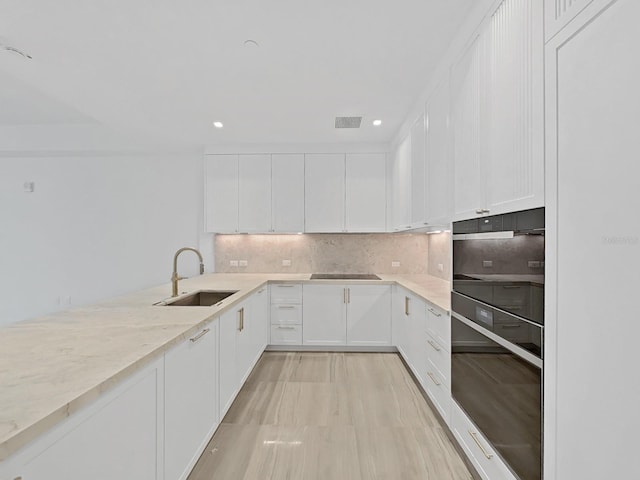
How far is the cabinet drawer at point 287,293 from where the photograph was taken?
12.1ft

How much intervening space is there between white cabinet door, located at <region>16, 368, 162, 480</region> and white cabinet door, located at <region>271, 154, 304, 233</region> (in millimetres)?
2842

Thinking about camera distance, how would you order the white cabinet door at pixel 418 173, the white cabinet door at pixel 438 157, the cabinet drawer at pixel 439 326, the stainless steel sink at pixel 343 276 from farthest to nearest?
1. the stainless steel sink at pixel 343 276
2. the white cabinet door at pixel 418 173
3. the white cabinet door at pixel 438 157
4. the cabinet drawer at pixel 439 326

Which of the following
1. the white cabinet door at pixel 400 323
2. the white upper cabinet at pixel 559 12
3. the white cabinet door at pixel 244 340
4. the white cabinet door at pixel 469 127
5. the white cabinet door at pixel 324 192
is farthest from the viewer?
the white cabinet door at pixel 324 192

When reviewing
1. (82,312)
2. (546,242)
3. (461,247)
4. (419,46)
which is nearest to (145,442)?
(82,312)

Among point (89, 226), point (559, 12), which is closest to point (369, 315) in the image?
point (559, 12)

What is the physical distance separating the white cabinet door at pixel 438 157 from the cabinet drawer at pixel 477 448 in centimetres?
118

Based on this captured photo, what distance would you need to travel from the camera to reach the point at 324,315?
3666 millimetres

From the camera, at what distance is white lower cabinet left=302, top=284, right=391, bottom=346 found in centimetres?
364

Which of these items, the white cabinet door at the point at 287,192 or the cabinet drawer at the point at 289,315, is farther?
the white cabinet door at the point at 287,192

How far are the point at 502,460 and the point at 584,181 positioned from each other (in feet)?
3.86

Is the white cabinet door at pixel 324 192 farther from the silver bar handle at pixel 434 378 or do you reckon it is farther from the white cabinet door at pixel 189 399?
the white cabinet door at pixel 189 399

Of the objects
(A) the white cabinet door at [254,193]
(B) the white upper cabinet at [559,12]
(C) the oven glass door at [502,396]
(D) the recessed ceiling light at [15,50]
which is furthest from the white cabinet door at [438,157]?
(D) the recessed ceiling light at [15,50]

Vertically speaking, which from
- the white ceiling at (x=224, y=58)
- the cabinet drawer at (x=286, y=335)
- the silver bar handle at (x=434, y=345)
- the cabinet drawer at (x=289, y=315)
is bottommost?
the cabinet drawer at (x=286, y=335)

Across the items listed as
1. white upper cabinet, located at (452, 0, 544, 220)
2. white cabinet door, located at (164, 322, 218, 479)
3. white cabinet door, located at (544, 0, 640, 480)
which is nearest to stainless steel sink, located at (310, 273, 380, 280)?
white cabinet door, located at (164, 322, 218, 479)
